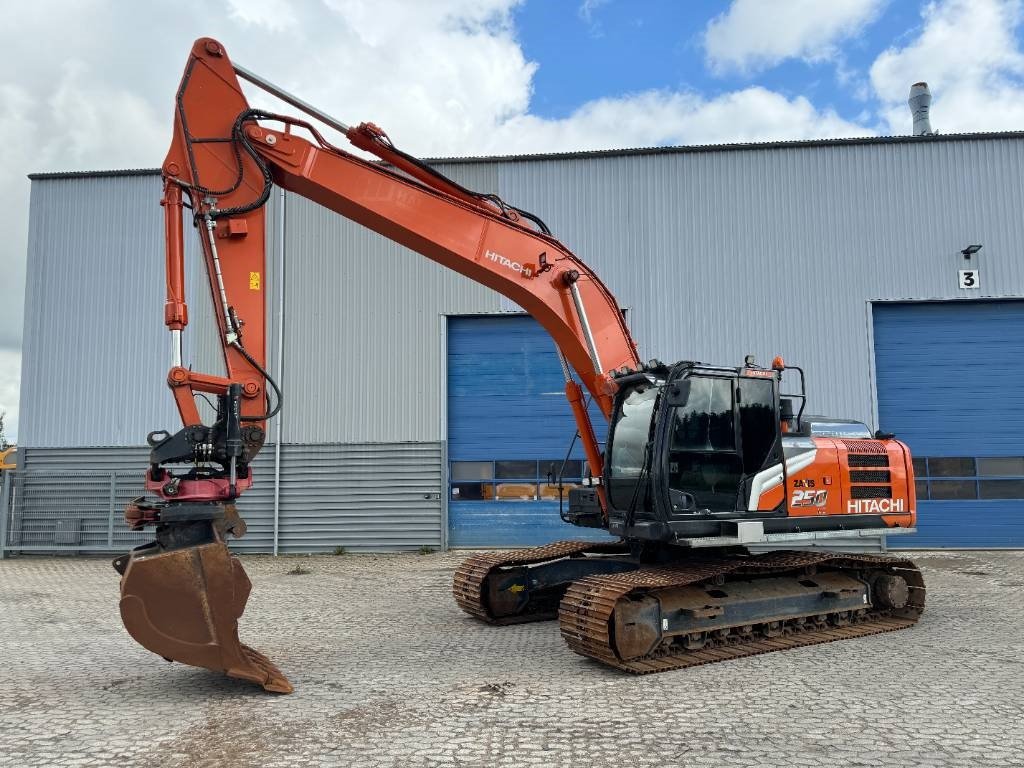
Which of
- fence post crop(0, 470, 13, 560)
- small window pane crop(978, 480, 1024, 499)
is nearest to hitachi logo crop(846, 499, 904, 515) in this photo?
small window pane crop(978, 480, 1024, 499)

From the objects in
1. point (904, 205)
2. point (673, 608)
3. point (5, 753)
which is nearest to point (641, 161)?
point (904, 205)

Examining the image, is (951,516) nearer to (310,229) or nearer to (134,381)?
(310,229)

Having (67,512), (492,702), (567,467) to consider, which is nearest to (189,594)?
(492,702)

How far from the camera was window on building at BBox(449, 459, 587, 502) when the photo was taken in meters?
15.7

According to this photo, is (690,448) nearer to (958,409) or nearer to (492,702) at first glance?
(492,702)

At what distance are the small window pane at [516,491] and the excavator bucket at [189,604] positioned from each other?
33.3 feet

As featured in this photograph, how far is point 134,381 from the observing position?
1628cm

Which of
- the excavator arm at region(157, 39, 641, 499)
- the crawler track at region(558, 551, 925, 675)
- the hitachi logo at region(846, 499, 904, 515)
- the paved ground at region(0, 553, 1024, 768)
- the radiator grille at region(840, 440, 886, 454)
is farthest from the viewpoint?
the radiator grille at region(840, 440, 886, 454)

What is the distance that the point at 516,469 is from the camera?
51.8 ft

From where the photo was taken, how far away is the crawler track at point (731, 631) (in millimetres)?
6617

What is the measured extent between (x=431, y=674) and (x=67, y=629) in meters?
4.99

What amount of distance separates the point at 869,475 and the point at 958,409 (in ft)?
27.9

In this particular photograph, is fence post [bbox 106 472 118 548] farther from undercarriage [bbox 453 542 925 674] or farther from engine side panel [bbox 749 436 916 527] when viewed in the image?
engine side panel [bbox 749 436 916 527]

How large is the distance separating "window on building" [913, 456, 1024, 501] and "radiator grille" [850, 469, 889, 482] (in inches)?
304
